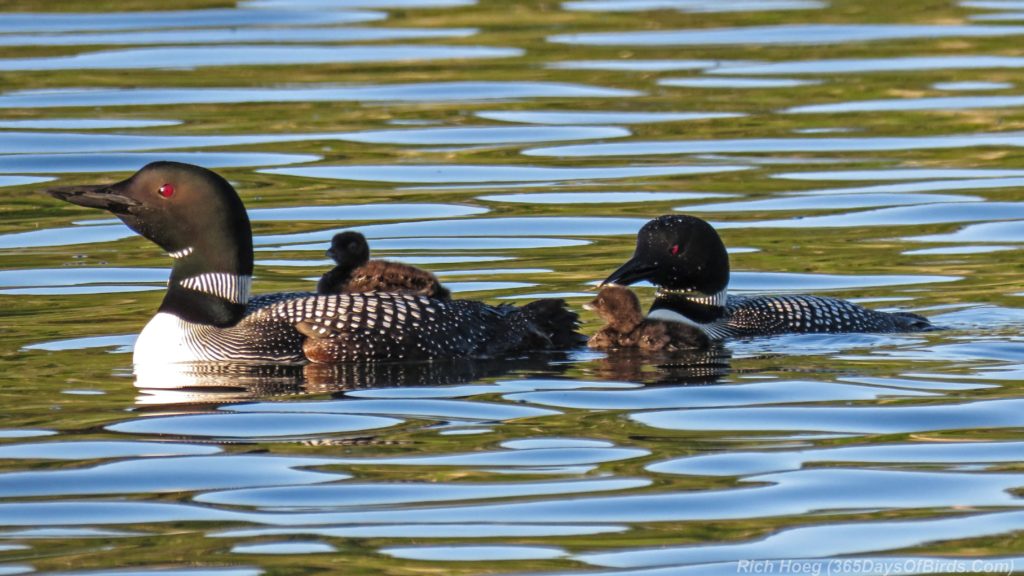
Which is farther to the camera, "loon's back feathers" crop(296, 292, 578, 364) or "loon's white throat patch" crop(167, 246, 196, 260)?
"loon's white throat patch" crop(167, 246, 196, 260)

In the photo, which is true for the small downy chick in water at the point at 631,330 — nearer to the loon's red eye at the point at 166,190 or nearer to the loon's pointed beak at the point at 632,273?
the loon's pointed beak at the point at 632,273

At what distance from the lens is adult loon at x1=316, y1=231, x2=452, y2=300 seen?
329 inches

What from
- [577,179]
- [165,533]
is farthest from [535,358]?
[577,179]

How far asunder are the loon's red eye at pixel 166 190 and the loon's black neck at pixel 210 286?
0.71 ft

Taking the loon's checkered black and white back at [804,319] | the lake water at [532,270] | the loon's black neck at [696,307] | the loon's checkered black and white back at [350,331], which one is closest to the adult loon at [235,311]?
the loon's checkered black and white back at [350,331]

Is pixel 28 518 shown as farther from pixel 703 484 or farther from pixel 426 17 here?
pixel 426 17

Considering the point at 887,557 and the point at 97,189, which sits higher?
the point at 97,189

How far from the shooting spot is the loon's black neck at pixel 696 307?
8.68 metres

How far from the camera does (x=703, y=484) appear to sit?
19.2 ft

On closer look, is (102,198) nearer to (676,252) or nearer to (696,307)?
(676,252)

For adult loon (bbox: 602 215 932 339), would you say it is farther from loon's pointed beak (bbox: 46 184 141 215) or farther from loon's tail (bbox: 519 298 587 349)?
loon's pointed beak (bbox: 46 184 141 215)

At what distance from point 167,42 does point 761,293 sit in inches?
350

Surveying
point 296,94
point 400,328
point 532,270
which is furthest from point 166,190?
point 296,94

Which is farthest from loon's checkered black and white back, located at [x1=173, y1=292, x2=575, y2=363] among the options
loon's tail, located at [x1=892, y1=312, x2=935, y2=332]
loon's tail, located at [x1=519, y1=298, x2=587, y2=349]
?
loon's tail, located at [x1=892, y1=312, x2=935, y2=332]
